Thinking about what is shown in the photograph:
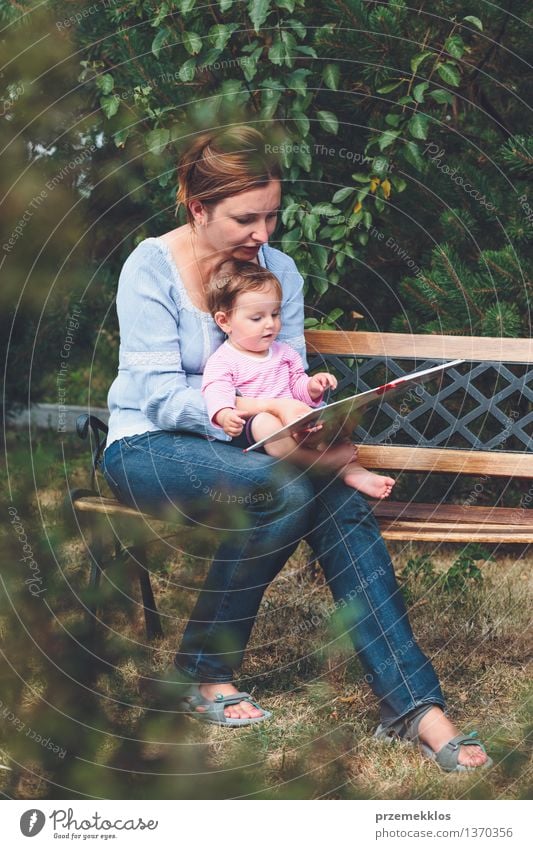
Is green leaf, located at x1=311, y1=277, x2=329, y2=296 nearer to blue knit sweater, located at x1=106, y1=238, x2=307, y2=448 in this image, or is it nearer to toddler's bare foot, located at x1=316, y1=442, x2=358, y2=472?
blue knit sweater, located at x1=106, y1=238, x2=307, y2=448

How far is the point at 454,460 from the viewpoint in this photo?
296 centimetres

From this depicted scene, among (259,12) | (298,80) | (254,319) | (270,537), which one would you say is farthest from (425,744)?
(259,12)

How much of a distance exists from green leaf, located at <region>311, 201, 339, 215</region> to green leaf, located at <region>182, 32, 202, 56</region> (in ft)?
1.88

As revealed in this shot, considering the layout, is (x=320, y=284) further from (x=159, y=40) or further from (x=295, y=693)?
(x=295, y=693)

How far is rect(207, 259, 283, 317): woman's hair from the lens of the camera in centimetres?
260

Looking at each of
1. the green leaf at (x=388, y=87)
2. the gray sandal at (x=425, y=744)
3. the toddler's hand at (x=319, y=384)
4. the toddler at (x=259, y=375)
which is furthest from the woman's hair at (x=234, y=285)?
the gray sandal at (x=425, y=744)

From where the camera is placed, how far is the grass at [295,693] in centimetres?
142

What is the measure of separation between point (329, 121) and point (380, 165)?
20 cm

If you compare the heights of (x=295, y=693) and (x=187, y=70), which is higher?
(x=187, y=70)

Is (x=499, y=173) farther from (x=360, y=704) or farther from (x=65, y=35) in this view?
(x=360, y=704)

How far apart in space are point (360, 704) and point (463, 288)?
1.28 metres

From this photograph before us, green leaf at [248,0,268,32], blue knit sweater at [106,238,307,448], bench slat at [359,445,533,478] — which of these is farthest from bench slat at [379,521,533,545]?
green leaf at [248,0,268,32]

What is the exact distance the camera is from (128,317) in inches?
103

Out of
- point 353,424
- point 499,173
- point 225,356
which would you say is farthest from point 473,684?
point 499,173
